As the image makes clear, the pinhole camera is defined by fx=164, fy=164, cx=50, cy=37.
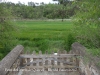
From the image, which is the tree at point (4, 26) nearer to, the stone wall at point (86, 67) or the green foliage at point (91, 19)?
the stone wall at point (86, 67)

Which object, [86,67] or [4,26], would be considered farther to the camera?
[4,26]

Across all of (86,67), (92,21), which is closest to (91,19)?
(92,21)

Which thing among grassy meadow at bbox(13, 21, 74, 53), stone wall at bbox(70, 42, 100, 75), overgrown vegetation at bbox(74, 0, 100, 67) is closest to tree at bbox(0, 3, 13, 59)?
grassy meadow at bbox(13, 21, 74, 53)

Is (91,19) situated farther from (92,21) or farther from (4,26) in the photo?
(4,26)

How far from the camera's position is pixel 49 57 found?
10.2 ft

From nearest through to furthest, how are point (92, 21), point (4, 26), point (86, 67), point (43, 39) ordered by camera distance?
point (92, 21) < point (86, 67) < point (4, 26) < point (43, 39)

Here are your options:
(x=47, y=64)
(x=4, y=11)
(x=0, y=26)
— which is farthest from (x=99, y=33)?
(x=4, y=11)

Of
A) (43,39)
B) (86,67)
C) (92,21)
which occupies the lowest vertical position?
(43,39)

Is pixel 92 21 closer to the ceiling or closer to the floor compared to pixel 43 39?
closer to the ceiling

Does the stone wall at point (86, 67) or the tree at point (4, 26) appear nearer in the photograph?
the stone wall at point (86, 67)

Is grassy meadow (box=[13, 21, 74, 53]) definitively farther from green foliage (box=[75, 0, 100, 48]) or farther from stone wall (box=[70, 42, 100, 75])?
green foliage (box=[75, 0, 100, 48])

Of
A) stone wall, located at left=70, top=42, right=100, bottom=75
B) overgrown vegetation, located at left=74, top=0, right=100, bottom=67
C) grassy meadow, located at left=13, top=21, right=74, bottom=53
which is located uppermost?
overgrown vegetation, located at left=74, top=0, right=100, bottom=67

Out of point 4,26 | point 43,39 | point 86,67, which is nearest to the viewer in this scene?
point 86,67

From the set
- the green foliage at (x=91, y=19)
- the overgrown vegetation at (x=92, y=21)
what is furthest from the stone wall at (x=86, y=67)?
the green foliage at (x=91, y=19)
